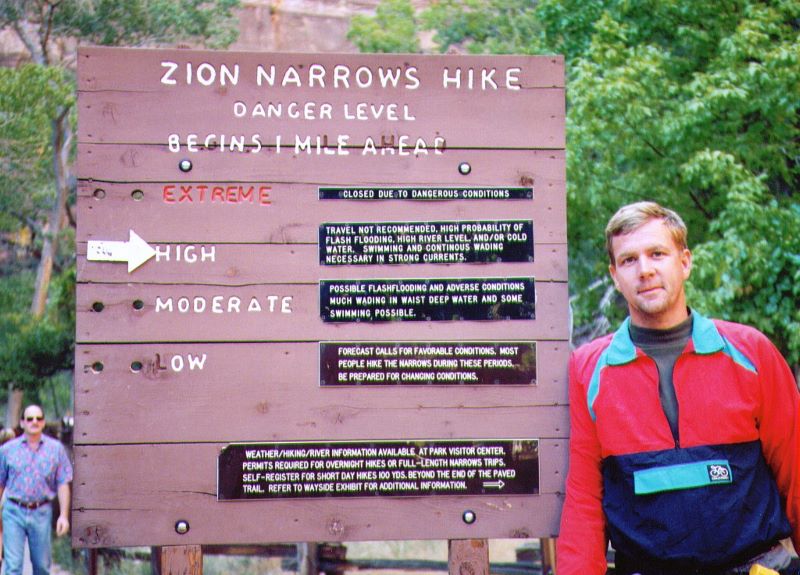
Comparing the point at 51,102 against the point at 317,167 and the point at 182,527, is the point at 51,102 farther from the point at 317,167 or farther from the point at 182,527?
the point at 182,527

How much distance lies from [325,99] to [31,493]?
5855mm

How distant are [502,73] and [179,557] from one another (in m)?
2.54

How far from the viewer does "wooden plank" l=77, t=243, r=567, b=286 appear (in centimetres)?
408

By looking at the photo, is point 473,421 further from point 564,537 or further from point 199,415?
point 199,415

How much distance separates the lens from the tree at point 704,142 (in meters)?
10.3

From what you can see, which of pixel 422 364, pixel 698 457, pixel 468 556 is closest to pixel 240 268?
pixel 422 364

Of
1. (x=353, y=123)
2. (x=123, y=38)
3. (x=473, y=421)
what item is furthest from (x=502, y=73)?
(x=123, y=38)

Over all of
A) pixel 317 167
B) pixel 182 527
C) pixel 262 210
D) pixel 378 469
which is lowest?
pixel 182 527

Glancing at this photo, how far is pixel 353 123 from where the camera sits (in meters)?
4.21

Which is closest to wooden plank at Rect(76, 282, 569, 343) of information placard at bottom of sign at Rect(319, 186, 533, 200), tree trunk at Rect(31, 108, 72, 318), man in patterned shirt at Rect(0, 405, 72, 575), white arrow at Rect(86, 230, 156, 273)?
white arrow at Rect(86, 230, 156, 273)

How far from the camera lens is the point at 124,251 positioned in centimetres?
407

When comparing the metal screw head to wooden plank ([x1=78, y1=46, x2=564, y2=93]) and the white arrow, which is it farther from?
wooden plank ([x1=78, y1=46, x2=564, y2=93])

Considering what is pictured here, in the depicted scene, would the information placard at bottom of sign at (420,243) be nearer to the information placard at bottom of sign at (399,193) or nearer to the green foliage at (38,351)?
the information placard at bottom of sign at (399,193)

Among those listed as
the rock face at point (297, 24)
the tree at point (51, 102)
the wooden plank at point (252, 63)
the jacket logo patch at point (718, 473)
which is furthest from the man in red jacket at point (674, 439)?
the rock face at point (297, 24)
